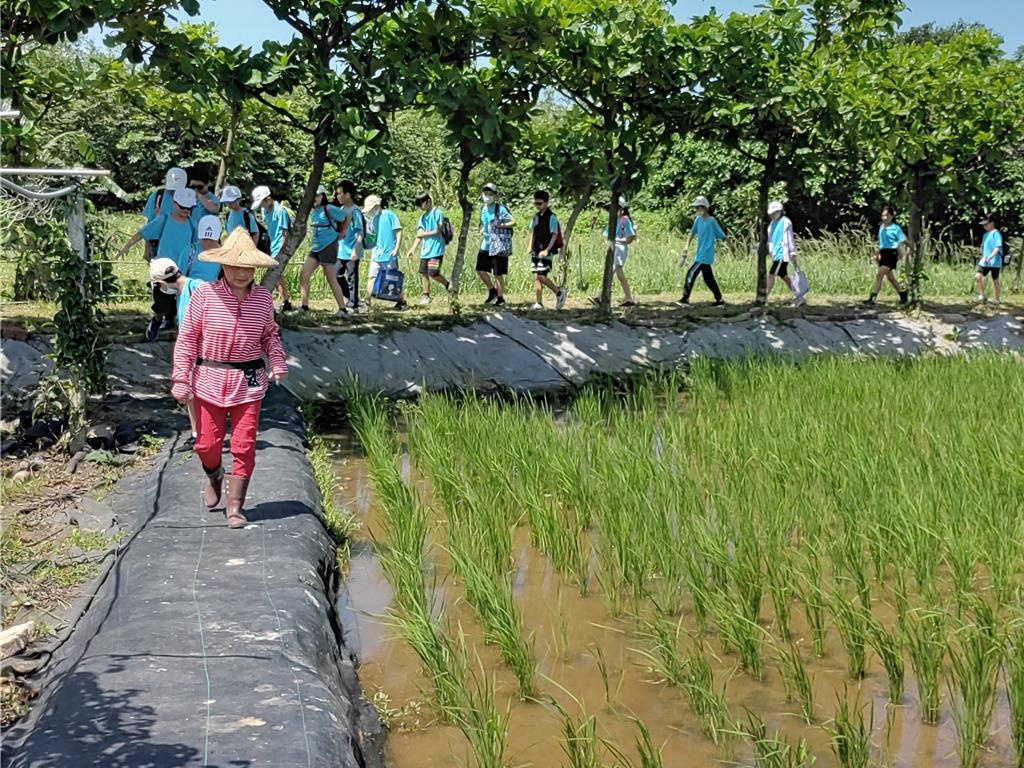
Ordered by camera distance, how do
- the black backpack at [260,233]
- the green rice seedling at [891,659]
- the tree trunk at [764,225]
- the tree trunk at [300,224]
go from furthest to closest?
1. the tree trunk at [764,225]
2. the black backpack at [260,233]
3. the tree trunk at [300,224]
4. the green rice seedling at [891,659]

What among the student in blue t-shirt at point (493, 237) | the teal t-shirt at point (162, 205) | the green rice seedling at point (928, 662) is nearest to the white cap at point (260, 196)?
the teal t-shirt at point (162, 205)

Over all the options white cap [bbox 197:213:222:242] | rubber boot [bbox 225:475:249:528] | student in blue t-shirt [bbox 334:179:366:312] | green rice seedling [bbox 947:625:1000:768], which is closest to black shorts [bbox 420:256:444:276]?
student in blue t-shirt [bbox 334:179:366:312]

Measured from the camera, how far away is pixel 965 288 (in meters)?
15.8

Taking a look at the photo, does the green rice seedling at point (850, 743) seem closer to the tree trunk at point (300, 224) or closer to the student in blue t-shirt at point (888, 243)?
A: the tree trunk at point (300, 224)

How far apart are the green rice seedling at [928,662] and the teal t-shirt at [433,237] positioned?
814 cm

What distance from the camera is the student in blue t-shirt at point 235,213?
8.32 meters

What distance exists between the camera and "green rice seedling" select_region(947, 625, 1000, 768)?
3361 millimetres

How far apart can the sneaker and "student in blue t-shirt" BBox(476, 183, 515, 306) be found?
3902mm

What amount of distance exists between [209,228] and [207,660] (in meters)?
3.08

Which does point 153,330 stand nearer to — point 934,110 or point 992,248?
point 934,110

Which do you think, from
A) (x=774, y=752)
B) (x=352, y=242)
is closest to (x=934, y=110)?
(x=352, y=242)

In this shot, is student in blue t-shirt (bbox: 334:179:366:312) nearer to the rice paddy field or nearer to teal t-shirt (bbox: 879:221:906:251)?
the rice paddy field

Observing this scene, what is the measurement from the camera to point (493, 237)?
11258 millimetres

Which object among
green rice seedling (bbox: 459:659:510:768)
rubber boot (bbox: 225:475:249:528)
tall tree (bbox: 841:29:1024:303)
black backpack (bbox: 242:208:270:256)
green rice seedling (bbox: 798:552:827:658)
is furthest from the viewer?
tall tree (bbox: 841:29:1024:303)
